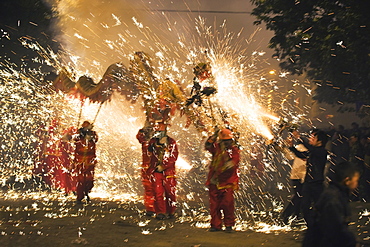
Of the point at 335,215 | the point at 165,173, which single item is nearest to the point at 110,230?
the point at 165,173

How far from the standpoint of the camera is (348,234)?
11.6 feet

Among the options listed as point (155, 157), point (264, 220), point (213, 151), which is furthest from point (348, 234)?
point (155, 157)

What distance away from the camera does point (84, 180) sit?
34.2ft

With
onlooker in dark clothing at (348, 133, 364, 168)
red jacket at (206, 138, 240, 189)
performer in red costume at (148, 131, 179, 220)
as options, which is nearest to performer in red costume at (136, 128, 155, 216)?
performer in red costume at (148, 131, 179, 220)

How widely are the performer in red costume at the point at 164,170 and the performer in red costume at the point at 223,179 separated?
3.97 ft

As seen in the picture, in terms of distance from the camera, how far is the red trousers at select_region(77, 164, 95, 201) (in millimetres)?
10297

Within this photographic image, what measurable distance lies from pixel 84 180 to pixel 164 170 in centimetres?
254

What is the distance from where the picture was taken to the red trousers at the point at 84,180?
33.8 feet

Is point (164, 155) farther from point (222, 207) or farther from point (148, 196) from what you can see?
point (222, 207)

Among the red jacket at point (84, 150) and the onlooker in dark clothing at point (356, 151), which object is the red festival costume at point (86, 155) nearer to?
the red jacket at point (84, 150)

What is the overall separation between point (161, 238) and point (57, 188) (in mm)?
6895

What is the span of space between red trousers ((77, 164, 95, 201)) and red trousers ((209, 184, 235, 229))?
12.7 ft

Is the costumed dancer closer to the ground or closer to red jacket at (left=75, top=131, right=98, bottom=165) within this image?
red jacket at (left=75, top=131, right=98, bottom=165)

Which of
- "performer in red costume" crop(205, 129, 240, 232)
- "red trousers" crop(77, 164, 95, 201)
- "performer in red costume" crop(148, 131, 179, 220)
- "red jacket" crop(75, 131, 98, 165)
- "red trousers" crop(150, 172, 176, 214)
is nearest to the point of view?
"performer in red costume" crop(205, 129, 240, 232)
